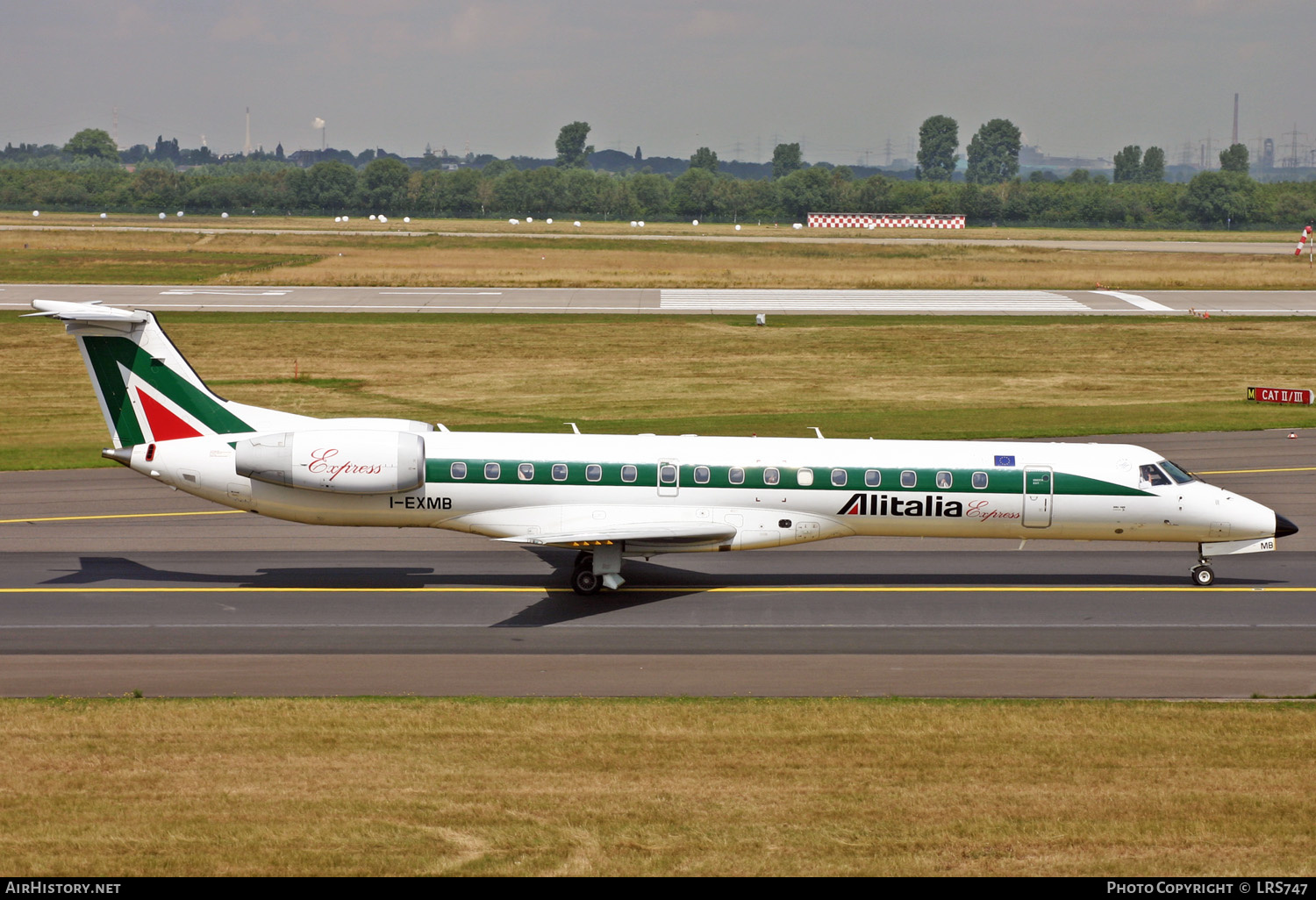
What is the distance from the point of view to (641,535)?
24.8 m

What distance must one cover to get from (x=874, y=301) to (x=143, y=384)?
6327 cm

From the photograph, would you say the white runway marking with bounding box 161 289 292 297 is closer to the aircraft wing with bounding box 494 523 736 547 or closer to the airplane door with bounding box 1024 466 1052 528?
the aircraft wing with bounding box 494 523 736 547

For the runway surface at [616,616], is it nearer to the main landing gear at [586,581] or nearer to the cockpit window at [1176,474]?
the main landing gear at [586,581]

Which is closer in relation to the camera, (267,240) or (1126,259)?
(1126,259)

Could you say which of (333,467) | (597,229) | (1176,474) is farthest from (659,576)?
(597,229)

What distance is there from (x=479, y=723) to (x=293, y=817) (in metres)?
4.12

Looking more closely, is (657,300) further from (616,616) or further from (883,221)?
(883,221)

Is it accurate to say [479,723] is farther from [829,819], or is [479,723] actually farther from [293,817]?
[829,819]

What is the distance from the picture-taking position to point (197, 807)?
47.5 feet

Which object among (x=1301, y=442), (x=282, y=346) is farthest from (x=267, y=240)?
(x=1301, y=442)

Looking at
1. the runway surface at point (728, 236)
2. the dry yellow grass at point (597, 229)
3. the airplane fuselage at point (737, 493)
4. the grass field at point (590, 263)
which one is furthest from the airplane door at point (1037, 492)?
the dry yellow grass at point (597, 229)

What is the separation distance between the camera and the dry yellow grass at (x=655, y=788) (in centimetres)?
1309

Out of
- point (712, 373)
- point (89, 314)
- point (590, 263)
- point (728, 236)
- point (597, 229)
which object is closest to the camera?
point (89, 314)

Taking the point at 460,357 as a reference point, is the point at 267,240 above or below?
above
